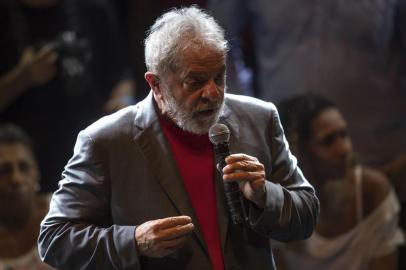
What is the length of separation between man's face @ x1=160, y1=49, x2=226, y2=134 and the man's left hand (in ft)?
0.69

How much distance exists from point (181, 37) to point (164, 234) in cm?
48

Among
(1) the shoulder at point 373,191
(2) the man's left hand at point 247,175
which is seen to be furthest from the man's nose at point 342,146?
(2) the man's left hand at point 247,175

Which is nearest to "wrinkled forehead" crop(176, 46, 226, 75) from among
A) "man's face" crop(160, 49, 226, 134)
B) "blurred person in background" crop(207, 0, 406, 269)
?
"man's face" crop(160, 49, 226, 134)

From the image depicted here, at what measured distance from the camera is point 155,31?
→ 2.18 metres

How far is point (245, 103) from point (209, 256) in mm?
415

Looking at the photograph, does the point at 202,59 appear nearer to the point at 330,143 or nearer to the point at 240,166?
the point at 240,166

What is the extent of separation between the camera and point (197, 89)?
2.11 meters

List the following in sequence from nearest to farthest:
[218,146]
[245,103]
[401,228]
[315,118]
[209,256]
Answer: [218,146] < [209,256] < [245,103] < [315,118] < [401,228]

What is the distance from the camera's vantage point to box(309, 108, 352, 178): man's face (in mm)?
3453

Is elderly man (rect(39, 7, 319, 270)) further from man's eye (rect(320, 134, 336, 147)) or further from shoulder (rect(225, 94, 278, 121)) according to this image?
man's eye (rect(320, 134, 336, 147))

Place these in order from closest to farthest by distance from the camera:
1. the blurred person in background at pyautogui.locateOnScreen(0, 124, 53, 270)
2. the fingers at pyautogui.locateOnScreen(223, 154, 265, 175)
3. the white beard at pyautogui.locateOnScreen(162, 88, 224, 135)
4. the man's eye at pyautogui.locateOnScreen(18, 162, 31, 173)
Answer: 1. the fingers at pyautogui.locateOnScreen(223, 154, 265, 175)
2. the white beard at pyautogui.locateOnScreen(162, 88, 224, 135)
3. the blurred person in background at pyautogui.locateOnScreen(0, 124, 53, 270)
4. the man's eye at pyautogui.locateOnScreen(18, 162, 31, 173)

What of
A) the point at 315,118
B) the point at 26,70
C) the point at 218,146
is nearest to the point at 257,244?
the point at 218,146

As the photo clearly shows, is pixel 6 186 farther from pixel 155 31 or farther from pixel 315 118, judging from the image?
pixel 155 31

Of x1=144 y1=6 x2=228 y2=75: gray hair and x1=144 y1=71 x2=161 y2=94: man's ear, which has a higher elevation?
x1=144 y1=6 x2=228 y2=75: gray hair
